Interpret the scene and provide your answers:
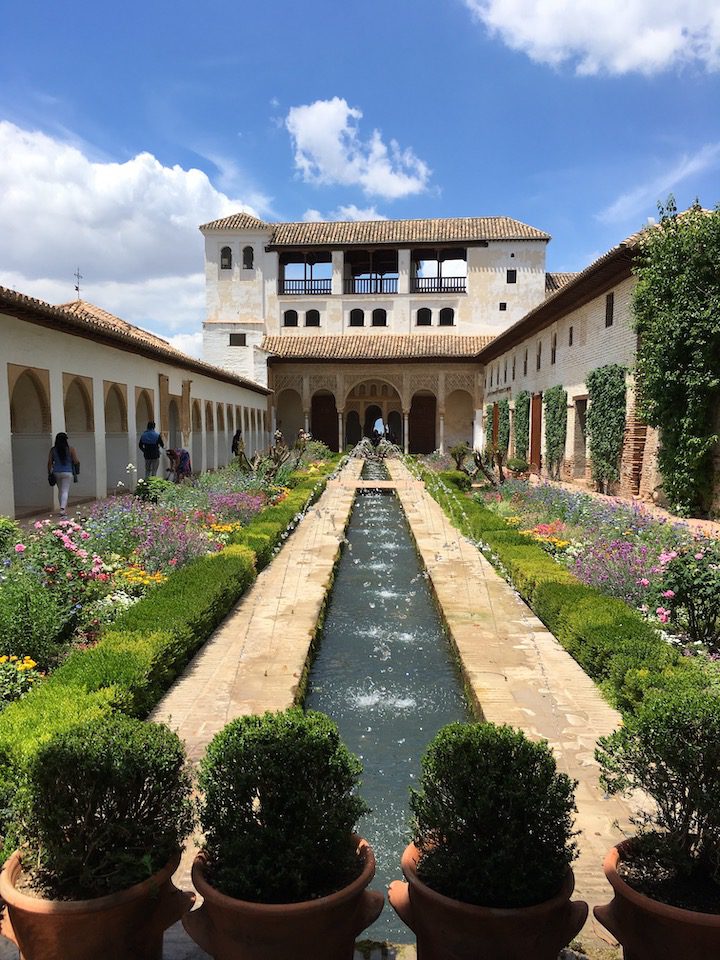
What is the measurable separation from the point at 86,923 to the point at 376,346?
33.9m

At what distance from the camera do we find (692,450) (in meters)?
12.1

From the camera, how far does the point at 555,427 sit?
776 inches

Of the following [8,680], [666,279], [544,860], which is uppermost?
[666,279]

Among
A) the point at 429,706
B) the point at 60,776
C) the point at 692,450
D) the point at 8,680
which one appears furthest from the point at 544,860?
the point at 692,450

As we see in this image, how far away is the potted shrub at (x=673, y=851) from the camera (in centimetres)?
196

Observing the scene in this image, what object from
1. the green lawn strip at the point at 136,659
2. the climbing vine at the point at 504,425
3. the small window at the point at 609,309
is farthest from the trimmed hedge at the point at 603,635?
the climbing vine at the point at 504,425

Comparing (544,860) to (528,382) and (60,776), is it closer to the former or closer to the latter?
(60,776)

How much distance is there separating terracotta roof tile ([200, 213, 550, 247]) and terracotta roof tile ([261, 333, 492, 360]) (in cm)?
479

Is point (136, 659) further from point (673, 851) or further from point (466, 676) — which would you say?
point (673, 851)

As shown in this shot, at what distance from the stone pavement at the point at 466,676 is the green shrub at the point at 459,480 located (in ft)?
29.3

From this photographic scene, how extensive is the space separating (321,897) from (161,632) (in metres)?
3.26

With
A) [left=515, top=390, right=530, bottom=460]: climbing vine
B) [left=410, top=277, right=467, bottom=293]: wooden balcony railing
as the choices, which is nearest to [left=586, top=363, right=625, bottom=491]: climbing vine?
[left=515, top=390, right=530, bottom=460]: climbing vine

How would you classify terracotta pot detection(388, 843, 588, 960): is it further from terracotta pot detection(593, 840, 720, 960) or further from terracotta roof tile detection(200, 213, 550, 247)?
terracotta roof tile detection(200, 213, 550, 247)

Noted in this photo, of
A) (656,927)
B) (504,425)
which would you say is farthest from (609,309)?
(656,927)
